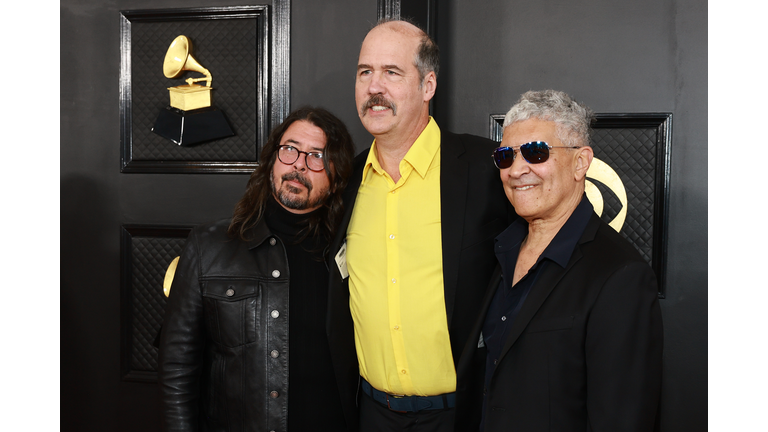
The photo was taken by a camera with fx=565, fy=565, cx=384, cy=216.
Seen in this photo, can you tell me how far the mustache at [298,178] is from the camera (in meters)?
1.87

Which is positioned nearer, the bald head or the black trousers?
the black trousers

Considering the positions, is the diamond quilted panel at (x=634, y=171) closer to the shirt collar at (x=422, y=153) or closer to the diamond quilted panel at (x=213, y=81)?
the shirt collar at (x=422, y=153)

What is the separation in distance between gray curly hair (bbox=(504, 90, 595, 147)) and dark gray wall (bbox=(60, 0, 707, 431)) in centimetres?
98

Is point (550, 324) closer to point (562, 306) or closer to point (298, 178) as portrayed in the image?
point (562, 306)

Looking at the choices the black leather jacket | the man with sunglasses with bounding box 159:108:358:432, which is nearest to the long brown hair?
the man with sunglasses with bounding box 159:108:358:432

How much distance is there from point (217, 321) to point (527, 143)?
110 centimetres

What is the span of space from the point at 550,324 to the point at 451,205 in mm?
604

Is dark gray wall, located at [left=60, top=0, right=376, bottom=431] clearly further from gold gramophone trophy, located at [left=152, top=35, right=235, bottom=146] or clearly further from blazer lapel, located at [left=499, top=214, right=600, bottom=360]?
blazer lapel, located at [left=499, top=214, right=600, bottom=360]

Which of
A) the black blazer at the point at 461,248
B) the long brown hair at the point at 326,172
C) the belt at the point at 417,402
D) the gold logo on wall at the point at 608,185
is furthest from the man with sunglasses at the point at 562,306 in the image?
the gold logo on wall at the point at 608,185

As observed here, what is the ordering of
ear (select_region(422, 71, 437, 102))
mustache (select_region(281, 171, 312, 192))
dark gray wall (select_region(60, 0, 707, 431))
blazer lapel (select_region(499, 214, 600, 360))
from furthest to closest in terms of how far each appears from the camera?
1. dark gray wall (select_region(60, 0, 707, 431))
2. ear (select_region(422, 71, 437, 102))
3. mustache (select_region(281, 171, 312, 192))
4. blazer lapel (select_region(499, 214, 600, 360))

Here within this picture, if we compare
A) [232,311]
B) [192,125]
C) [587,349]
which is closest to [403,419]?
[232,311]

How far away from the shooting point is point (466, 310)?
177cm

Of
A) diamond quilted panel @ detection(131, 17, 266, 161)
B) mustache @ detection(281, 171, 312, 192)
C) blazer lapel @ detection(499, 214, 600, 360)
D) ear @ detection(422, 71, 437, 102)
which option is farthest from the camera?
diamond quilted panel @ detection(131, 17, 266, 161)

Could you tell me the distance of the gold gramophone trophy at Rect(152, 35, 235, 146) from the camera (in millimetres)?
2498
